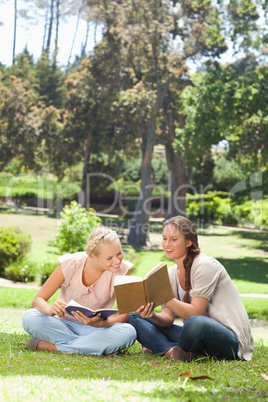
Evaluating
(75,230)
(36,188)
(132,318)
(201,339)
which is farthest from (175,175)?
(201,339)

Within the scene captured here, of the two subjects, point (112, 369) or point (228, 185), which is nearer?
point (112, 369)

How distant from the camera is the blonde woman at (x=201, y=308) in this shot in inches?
133

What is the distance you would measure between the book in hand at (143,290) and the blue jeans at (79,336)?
42 cm

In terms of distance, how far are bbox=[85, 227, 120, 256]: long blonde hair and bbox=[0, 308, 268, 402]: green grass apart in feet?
2.47

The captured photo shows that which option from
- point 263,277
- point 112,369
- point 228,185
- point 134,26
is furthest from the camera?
point 228,185

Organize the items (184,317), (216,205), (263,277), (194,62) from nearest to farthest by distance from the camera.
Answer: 1. (184,317)
2. (263,277)
3. (194,62)
4. (216,205)

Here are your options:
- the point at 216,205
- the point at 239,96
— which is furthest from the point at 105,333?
the point at 216,205

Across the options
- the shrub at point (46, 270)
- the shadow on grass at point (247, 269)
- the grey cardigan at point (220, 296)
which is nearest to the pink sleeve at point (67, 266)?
the grey cardigan at point (220, 296)

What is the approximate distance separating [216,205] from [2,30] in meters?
14.8

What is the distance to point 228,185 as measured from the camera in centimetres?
2941

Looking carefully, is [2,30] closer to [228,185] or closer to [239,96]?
[228,185]

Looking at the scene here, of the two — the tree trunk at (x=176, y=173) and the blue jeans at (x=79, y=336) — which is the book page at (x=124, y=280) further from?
the tree trunk at (x=176, y=173)

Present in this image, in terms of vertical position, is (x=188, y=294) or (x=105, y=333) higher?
(x=188, y=294)

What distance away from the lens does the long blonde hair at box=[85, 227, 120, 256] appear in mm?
3613
